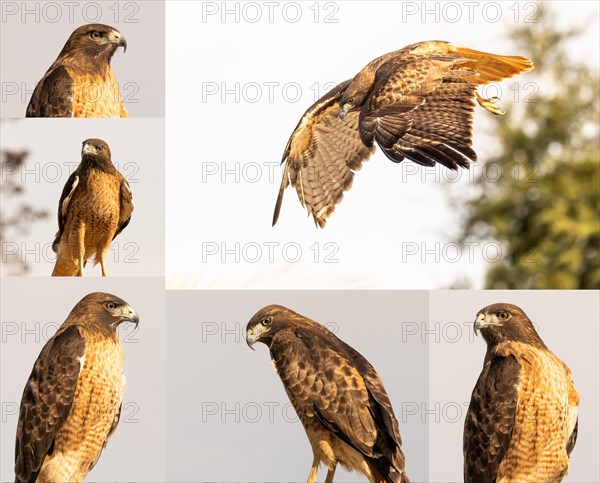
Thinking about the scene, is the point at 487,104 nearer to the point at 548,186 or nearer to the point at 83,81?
the point at 83,81

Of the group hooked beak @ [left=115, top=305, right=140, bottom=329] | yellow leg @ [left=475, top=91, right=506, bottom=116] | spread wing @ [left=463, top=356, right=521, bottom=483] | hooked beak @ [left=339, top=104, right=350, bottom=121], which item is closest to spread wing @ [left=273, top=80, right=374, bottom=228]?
hooked beak @ [left=339, top=104, right=350, bottom=121]

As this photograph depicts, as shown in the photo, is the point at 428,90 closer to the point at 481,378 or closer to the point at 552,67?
the point at 481,378

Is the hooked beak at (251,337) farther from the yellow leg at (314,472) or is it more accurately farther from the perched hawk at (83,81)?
the perched hawk at (83,81)

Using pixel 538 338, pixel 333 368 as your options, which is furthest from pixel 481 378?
pixel 333 368

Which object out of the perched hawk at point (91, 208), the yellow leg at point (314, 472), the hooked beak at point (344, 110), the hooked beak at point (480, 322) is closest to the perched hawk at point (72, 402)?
the perched hawk at point (91, 208)

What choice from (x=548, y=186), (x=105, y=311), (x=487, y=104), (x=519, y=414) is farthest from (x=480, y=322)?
(x=548, y=186)

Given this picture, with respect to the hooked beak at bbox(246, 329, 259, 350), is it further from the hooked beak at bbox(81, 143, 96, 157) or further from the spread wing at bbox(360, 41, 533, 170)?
the hooked beak at bbox(81, 143, 96, 157)
